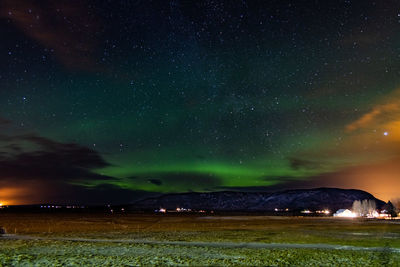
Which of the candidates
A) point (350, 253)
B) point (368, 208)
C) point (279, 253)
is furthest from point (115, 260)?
point (368, 208)

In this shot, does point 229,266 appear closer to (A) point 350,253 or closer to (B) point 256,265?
(B) point 256,265

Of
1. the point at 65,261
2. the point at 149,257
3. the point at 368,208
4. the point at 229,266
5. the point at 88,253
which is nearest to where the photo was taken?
the point at 229,266

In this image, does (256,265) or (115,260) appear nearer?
(256,265)

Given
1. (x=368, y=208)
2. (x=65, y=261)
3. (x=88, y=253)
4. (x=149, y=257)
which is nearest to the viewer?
(x=65, y=261)

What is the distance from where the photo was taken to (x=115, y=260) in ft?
83.7

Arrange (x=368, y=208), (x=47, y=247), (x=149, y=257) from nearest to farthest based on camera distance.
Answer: (x=149, y=257) < (x=47, y=247) < (x=368, y=208)

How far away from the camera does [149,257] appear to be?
26828 mm

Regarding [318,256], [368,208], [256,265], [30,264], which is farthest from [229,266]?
[368,208]

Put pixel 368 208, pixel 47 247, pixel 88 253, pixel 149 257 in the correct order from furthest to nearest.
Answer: pixel 368 208, pixel 47 247, pixel 88 253, pixel 149 257

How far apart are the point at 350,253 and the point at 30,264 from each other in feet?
76.6

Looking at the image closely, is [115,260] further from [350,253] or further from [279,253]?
[350,253]

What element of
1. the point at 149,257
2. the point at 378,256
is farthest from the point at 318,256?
the point at 149,257

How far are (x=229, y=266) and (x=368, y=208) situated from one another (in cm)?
14332

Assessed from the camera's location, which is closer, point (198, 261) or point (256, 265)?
point (256, 265)
